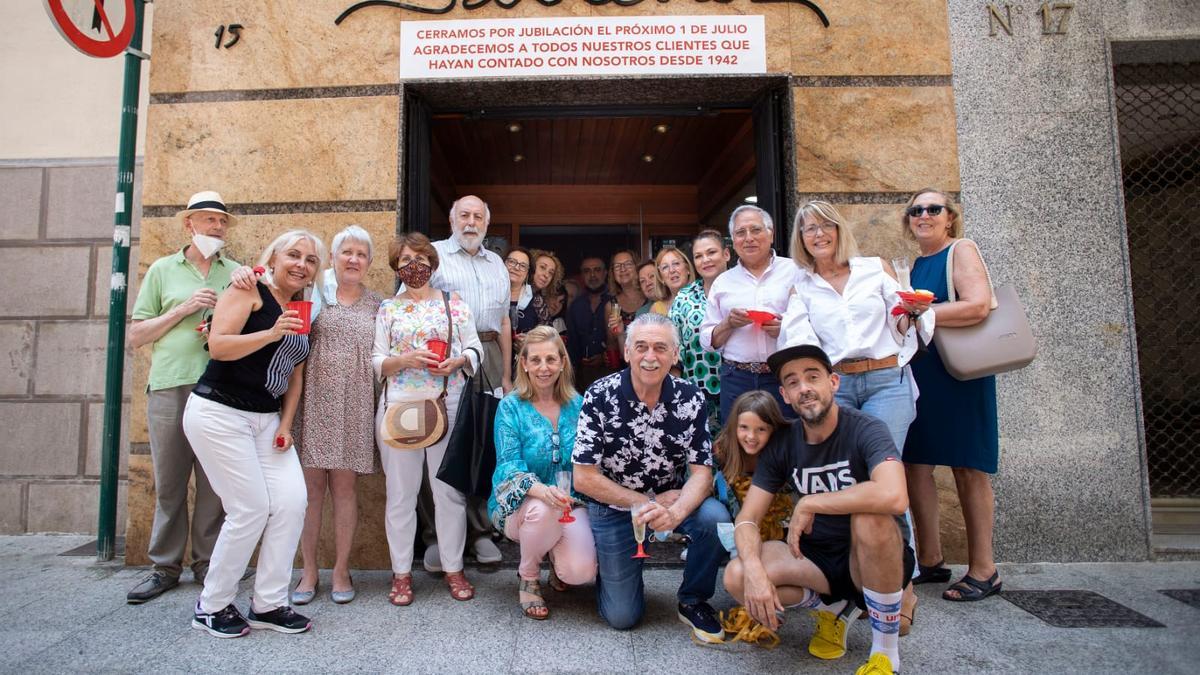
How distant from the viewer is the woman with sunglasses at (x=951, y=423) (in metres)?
3.71

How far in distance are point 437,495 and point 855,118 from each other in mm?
Answer: 3770

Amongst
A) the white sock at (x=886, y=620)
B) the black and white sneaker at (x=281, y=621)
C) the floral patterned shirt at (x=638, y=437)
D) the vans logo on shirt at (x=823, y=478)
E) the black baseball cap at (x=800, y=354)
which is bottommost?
the black and white sneaker at (x=281, y=621)

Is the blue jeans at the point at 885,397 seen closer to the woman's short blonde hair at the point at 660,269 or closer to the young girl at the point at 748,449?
the young girl at the point at 748,449

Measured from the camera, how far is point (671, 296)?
4.78 metres

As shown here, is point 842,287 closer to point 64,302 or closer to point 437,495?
point 437,495

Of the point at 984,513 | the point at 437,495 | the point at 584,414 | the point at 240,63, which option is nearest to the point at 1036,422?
the point at 984,513


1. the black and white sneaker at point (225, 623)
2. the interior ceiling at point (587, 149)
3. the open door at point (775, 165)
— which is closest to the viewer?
the black and white sneaker at point (225, 623)

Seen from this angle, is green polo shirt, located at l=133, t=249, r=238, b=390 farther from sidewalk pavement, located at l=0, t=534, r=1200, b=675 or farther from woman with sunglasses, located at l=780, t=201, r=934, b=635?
woman with sunglasses, located at l=780, t=201, r=934, b=635

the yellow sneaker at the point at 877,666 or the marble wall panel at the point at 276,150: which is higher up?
the marble wall panel at the point at 276,150

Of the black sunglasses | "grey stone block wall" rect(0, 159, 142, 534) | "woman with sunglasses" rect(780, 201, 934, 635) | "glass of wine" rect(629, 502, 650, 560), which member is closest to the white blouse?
"woman with sunglasses" rect(780, 201, 934, 635)

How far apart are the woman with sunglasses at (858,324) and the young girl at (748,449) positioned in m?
0.46

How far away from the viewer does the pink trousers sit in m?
3.35

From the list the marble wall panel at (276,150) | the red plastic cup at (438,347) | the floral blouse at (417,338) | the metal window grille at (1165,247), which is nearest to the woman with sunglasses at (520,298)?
→ the marble wall panel at (276,150)

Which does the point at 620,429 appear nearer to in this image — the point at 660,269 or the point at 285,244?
the point at 660,269
